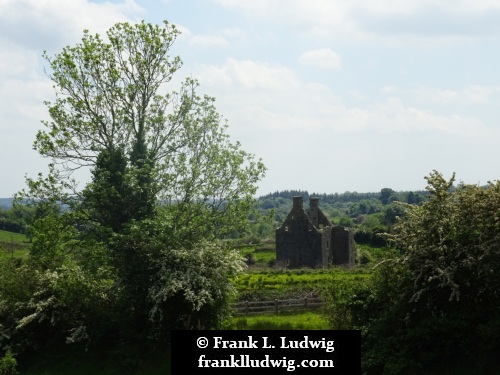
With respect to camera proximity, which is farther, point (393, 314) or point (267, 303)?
point (267, 303)

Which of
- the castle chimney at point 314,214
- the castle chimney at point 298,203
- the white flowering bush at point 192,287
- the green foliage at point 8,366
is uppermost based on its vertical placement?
the castle chimney at point 298,203

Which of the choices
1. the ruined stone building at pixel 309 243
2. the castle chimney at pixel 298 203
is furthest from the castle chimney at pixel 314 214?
the castle chimney at pixel 298 203

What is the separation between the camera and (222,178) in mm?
29125

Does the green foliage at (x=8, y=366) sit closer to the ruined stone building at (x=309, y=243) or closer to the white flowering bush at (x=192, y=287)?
the white flowering bush at (x=192, y=287)

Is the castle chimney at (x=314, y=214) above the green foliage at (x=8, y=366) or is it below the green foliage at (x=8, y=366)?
above

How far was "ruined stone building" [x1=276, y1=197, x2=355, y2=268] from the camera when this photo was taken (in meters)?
71.1

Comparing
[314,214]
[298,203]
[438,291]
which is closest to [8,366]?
[438,291]

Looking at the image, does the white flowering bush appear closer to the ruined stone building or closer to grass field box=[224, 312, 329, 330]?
grass field box=[224, 312, 329, 330]

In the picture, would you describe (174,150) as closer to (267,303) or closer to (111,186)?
(111,186)

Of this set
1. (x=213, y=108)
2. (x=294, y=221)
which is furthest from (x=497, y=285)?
(x=294, y=221)

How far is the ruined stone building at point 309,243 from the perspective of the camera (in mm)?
71062

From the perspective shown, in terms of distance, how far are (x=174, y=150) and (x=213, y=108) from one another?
9.76 ft

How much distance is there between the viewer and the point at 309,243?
71.3 m

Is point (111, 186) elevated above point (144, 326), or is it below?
above
